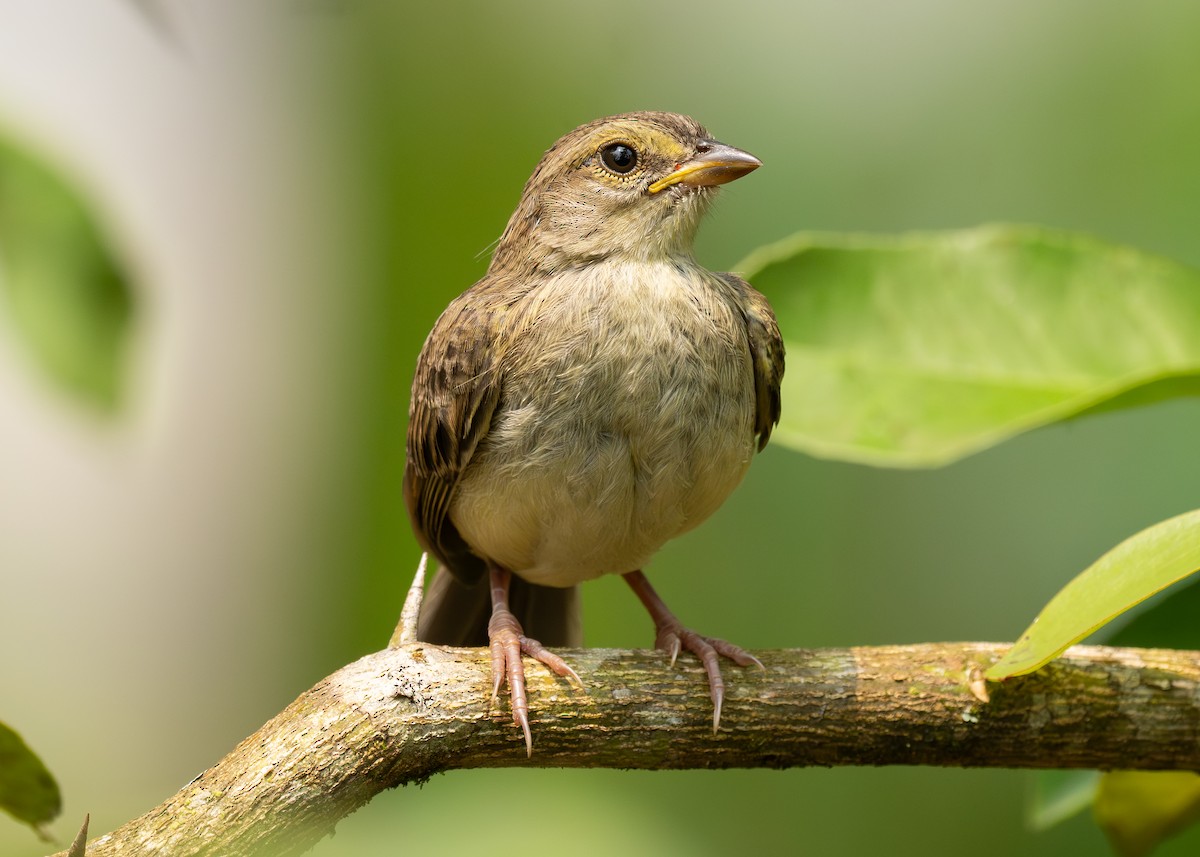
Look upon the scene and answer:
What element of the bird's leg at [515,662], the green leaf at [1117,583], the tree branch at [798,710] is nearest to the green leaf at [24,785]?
the tree branch at [798,710]

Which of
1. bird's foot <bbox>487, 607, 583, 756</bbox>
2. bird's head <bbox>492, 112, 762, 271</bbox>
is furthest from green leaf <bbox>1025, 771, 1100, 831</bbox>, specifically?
bird's head <bbox>492, 112, 762, 271</bbox>

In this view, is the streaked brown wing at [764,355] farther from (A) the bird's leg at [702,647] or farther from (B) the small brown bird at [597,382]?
(A) the bird's leg at [702,647]

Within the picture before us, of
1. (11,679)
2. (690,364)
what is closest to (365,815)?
(11,679)

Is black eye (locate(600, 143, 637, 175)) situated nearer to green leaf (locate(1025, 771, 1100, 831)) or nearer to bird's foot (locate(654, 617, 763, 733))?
bird's foot (locate(654, 617, 763, 733))

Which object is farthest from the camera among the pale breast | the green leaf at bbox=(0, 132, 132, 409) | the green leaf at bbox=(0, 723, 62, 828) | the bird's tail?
the bird's tail

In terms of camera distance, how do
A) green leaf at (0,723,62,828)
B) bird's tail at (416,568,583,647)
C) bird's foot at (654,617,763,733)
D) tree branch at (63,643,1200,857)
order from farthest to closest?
bird's tail at (416,568,583,647)
bird's foot at (654,617,763,733)
tree branch at (63,643,1200,857)
green leaf at (0,723,62,828)

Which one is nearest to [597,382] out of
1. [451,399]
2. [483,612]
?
[451,399]
